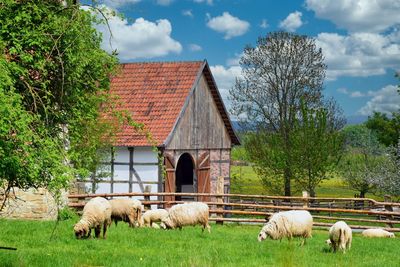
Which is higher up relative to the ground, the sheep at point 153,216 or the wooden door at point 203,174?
the wooden door at point 203,174

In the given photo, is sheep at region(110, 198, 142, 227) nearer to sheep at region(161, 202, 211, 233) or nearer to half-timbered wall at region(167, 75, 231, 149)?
sheep at region(161, 202, 211, 233)

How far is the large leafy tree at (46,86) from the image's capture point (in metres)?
10.9

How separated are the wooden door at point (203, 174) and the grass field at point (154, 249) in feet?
43.3

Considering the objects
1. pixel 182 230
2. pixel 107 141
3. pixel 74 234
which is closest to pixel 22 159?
pixel 74 234

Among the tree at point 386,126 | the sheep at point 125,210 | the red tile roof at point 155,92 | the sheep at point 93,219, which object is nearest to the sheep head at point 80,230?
the sheep at point 93,219

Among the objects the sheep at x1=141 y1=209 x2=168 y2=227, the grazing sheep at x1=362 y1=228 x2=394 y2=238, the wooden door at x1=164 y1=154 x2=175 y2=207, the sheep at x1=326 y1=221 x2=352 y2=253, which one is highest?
the wooden door at x1=164 y1=154 x2=175 y2=207

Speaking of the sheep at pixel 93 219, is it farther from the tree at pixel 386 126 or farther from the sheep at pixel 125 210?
the tree at pixel 386 126

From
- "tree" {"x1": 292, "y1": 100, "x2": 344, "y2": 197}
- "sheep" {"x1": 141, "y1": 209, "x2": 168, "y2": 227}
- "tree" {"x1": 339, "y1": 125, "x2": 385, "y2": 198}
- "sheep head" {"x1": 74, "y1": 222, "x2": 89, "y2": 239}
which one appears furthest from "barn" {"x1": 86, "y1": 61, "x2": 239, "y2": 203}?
"sheep head" {"x1": 74, "y1": 222, "x2": 89, "y2": 239}

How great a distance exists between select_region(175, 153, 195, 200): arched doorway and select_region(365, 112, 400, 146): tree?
1765 cm

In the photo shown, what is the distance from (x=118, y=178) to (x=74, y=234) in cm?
1316

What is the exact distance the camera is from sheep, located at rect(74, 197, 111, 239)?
54.1ft

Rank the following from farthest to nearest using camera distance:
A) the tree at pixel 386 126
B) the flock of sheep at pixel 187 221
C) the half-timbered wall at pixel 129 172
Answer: the tree at pixel 386 126 < the half-timbered wall at pixel 129 172 < the flock of sheep at pixel 187 221

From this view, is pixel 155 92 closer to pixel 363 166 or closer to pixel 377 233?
pixel 377 233

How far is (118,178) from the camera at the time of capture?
30281 mm
